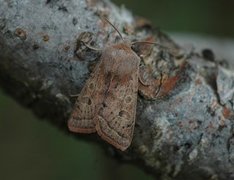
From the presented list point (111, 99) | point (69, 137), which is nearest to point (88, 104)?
point (111, 99)

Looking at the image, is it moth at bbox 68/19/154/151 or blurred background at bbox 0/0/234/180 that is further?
blurred background at bbox 0/0/234/180

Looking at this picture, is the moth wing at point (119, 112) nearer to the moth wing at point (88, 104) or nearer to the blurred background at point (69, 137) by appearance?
the moth wing at point (88, 104)

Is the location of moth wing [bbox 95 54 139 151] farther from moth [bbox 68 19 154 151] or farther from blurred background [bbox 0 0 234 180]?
blurred background [bbox 0 0 234 180]

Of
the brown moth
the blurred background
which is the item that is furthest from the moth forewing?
the blurred background

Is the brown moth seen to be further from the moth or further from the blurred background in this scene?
the blurred background

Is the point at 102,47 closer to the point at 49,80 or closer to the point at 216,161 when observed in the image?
the point at 49,80

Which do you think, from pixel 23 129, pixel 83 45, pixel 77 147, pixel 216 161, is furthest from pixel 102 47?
pixel 23 129

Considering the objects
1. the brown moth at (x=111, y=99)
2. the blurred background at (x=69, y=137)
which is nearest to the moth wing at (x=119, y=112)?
the brown moth at (x=111, y=99)

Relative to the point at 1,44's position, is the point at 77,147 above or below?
below
